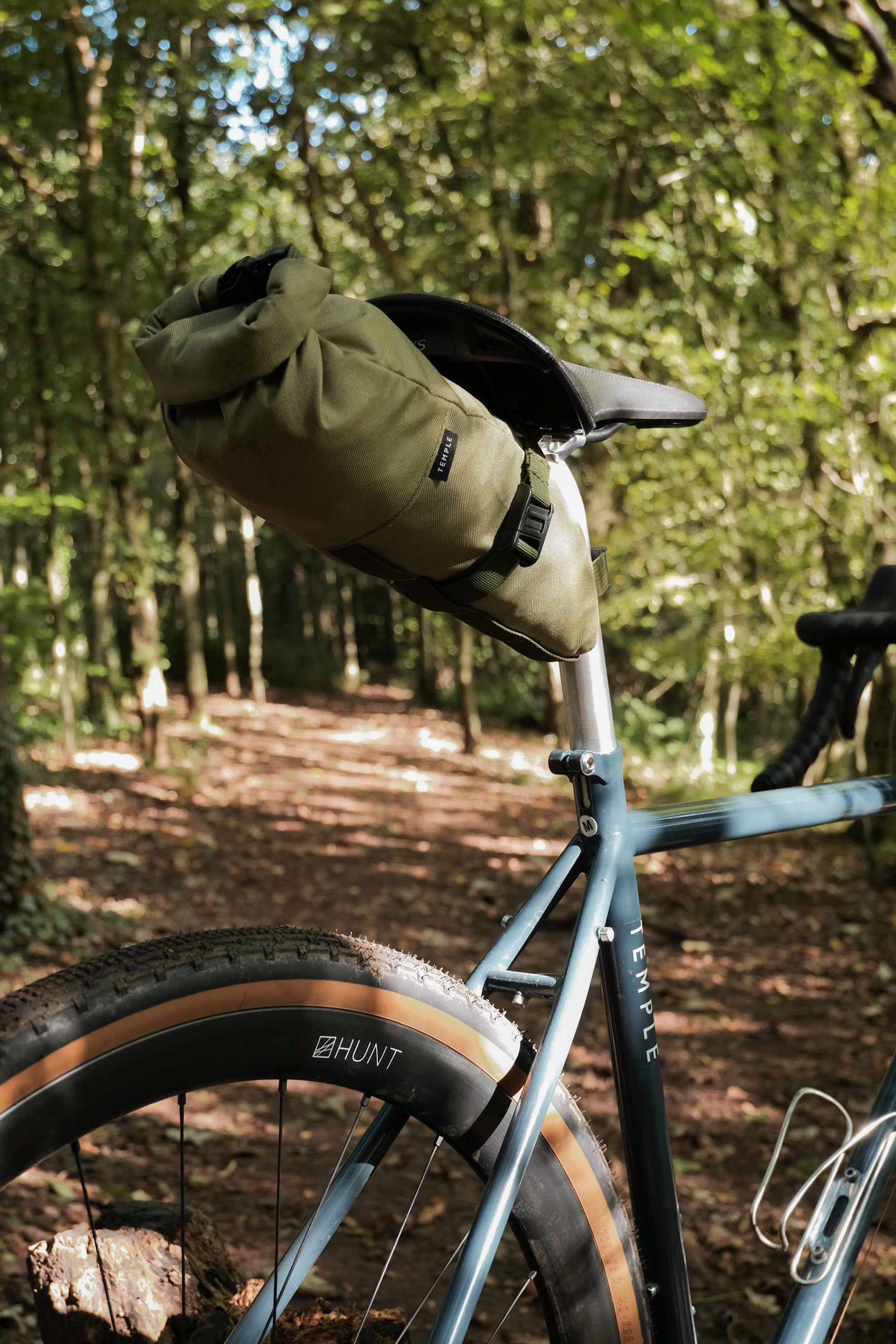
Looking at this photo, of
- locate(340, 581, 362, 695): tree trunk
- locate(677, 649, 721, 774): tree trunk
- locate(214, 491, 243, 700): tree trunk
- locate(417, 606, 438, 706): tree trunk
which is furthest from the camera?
locate(340, 581, 362, 695): tree trunk

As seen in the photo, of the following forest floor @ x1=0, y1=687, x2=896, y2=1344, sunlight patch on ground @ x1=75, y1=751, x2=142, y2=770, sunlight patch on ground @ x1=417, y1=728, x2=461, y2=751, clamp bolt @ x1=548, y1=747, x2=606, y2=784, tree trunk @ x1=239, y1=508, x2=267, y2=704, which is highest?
tree trunk @ x1=239, y1=508, x2=267, y2=704

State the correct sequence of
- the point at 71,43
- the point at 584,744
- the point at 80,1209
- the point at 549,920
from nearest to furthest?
the point at 584,744, the point at 80,1209, the point at 549,920, the point at 71,43

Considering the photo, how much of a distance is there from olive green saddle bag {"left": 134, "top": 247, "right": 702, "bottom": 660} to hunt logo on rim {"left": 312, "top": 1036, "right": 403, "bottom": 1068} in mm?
544

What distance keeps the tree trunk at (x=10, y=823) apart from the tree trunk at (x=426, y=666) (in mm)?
16734

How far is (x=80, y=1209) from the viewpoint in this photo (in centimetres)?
302

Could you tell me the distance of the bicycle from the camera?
3.59 ft

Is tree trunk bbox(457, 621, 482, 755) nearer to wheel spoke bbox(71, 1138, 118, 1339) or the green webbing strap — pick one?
wheel spoke bbox(71, 1138, 118, 1339)

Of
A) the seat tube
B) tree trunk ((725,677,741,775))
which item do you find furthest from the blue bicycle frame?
tree trunk ((725,677,741,775))

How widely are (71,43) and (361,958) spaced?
11.1 m

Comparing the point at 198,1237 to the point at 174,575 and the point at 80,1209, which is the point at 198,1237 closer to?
the point at 80,1209

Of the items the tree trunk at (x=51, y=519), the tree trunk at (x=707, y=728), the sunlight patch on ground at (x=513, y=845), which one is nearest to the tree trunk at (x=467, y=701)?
the tree trunk at (x=707, y=728)

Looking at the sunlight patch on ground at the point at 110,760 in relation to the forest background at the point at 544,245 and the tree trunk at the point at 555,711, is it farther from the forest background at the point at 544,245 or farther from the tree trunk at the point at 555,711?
the tree trunk at the point at 555,711

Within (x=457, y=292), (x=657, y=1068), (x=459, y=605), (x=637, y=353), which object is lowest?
(x=657, y=1068)

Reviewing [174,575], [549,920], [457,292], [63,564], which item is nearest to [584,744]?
[549,920]
